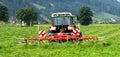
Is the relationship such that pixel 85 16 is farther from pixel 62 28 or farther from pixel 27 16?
pixel 62 28

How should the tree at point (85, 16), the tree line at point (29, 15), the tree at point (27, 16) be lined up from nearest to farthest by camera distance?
the tree at point (85, 16), the tree line at point (29, 15), the tree at point (27, 16)

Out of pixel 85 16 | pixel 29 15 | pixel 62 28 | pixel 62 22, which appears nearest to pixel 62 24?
pixel 62 22

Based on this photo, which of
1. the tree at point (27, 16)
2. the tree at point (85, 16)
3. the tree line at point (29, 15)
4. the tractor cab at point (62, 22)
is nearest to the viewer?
the tractor cab at point (62, 22)

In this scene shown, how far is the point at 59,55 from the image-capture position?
16672 millimetres

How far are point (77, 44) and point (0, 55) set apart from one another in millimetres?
6191

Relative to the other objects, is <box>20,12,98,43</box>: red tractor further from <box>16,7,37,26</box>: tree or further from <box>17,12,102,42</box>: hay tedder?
<box>16,7,37,26</box>: tree

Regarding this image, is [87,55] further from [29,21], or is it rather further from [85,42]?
[29,21]

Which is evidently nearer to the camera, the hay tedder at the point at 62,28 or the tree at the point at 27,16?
the hay tedder at the point at 62,28

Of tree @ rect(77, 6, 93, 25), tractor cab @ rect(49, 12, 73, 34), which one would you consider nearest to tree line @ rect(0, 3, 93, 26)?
tree @ rect(77, 6, 93, 25)

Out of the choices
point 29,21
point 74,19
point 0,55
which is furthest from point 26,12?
point 0,55

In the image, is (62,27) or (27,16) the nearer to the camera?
(62,27)

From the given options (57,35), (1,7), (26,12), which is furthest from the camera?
(26,12)

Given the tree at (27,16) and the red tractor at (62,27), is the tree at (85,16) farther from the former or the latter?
the red tractor at (62,27)

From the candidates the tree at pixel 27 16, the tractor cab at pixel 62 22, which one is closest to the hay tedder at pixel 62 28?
the tractor cab at pixel 62 22
